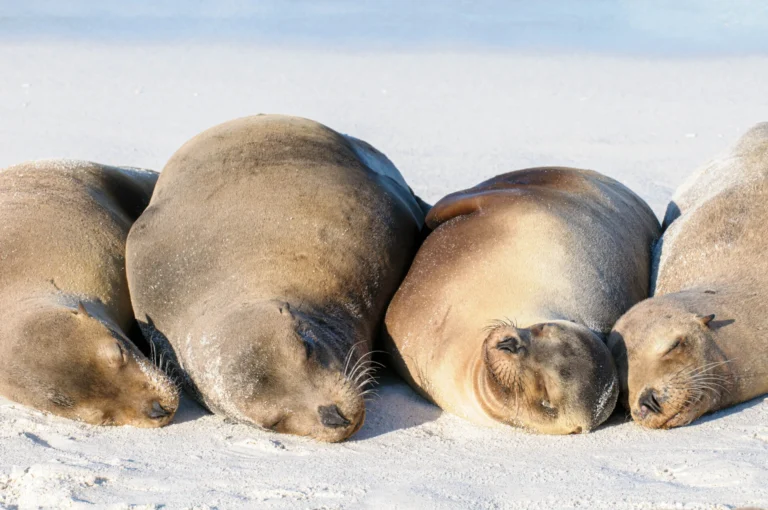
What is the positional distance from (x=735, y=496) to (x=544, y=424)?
3.09ft

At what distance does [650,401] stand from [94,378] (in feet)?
7.42

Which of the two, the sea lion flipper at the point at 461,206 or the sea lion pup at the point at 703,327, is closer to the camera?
the sea lion pup at the point at 703,327

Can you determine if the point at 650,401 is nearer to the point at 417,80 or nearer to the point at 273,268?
the point at 273,268

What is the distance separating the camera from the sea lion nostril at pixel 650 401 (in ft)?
14.8

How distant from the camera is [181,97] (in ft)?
35.8

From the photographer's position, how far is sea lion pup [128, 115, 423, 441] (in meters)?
4.47

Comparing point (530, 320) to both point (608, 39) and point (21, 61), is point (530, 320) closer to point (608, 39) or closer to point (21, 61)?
point (21, 61)

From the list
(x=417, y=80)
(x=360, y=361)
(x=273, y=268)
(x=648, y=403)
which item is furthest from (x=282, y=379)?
(x=417, y=80)

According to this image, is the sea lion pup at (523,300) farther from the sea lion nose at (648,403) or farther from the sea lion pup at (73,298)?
the sea lion pup at (73,298)

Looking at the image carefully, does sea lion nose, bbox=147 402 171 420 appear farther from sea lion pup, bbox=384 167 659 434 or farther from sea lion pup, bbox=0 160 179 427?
sea lion pup, bbox=384 167 659 434

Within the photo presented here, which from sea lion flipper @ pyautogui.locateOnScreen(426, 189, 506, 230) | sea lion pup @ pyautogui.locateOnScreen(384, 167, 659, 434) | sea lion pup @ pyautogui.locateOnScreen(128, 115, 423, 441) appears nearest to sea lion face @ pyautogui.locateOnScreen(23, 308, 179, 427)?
sea lion pup @ pyautogui.locateOnScreen(128, 115, 423, 441)

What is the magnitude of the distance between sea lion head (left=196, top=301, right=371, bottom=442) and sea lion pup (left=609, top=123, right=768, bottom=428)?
1.15 metres

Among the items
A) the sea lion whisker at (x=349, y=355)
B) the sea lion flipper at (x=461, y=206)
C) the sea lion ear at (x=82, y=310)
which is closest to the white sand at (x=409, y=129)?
the sea lion whisker at (x=349, y=355)

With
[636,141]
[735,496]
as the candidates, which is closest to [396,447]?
[735,496]
